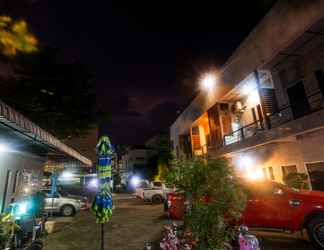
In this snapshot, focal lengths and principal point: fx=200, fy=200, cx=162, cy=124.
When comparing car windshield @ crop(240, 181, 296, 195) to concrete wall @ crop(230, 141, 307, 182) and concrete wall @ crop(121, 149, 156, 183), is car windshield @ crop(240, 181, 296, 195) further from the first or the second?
concrete wall @ crop(121, 149, 156, 183)

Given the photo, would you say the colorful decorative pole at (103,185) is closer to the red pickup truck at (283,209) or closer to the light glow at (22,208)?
the red pickup truck at (283,209)

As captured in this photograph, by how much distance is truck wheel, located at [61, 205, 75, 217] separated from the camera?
1261 centimetres

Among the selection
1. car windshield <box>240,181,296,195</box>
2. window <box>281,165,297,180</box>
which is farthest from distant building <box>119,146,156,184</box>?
car windshield <box>240,181,296,195</box>

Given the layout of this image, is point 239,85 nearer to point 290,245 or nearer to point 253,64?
point 253,64

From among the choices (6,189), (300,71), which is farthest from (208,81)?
(6,189)

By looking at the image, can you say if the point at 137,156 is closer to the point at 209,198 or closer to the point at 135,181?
the point at 135,181

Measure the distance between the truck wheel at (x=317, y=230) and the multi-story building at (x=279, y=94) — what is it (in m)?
2.27

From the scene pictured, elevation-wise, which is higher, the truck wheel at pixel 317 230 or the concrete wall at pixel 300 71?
the concrete wall at pixel 300 71

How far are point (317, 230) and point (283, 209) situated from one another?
0.87m

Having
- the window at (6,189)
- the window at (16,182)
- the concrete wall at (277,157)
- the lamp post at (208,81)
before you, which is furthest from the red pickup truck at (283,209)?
the lamp post at (208,81)

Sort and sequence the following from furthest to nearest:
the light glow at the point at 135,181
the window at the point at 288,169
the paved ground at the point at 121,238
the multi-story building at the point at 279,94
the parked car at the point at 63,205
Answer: the light glow at the point at 135,181 < the parked car at the point at 63,205 < the window at the point at 288,169 < the multi-story building at the point at 279,94 < the paved ground at the point at 121,238

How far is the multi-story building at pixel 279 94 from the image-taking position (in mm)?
8266

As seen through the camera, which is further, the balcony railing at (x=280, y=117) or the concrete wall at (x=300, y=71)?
the concrete wall at (x=300, y=71)

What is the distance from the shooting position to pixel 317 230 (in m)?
5.22
